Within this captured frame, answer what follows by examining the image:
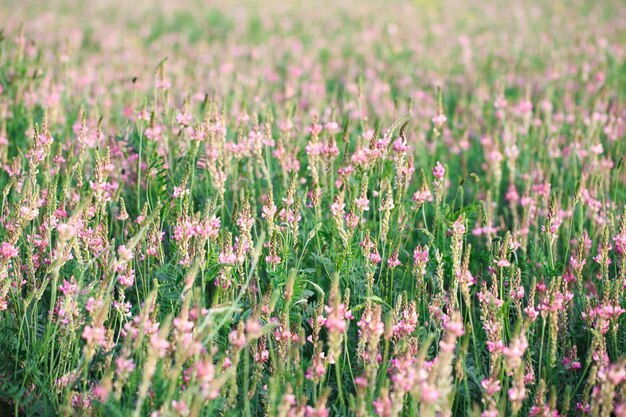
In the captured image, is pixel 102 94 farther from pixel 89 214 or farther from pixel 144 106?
pixel 89 214

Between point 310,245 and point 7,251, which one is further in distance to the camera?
point 310,245

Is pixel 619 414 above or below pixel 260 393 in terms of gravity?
above

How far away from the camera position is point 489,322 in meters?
2.40

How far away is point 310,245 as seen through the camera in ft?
10.3

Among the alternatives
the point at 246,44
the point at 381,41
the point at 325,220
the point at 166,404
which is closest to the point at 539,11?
the point at 381,41

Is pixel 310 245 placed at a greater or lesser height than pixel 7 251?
lesser

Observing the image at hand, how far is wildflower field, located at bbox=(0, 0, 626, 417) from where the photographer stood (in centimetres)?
208

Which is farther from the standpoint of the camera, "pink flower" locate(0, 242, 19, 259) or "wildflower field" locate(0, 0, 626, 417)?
"pink flower" locate(0, 242, 19, 259)

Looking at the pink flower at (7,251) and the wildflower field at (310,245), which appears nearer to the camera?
the wildflower field at (310,245)

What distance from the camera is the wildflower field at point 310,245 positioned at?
2.08 m

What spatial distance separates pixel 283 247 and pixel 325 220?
1.90 ft

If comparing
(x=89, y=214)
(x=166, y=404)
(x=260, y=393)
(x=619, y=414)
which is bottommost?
(x=260, y=393)

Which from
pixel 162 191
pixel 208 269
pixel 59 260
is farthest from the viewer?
pixel 162 191

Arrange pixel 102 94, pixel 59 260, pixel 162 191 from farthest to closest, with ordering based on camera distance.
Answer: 1. pixel 102 94
2. pixel 162 191
3. pixel 59 260
